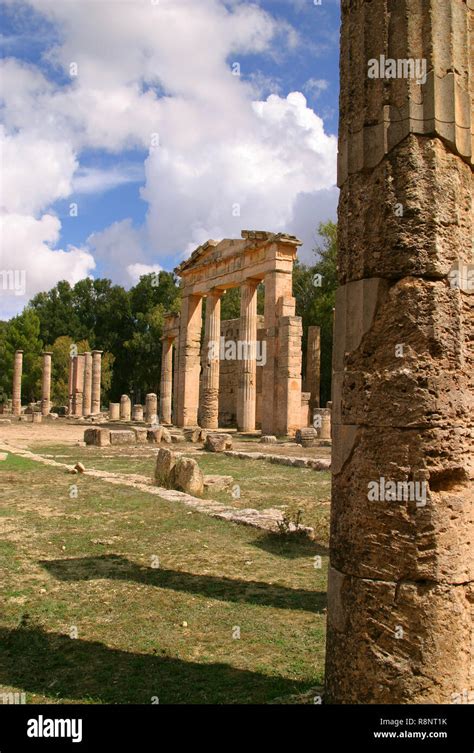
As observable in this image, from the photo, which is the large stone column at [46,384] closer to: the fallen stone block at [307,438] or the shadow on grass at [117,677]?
the fallen stone block at [307,438]

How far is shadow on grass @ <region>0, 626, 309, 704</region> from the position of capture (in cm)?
398

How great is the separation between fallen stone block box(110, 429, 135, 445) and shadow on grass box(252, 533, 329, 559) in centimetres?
1443

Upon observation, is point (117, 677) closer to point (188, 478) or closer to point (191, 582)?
point (191, 582)

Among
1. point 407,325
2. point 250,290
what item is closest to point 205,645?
point 407,325

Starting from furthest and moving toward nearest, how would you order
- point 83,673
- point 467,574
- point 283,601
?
point 283,601, point 83,673, point 467,574

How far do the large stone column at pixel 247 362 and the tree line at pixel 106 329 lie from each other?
21.3 metres

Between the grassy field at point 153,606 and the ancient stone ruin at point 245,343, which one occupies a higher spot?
the ancient stone ruin at point 245,343

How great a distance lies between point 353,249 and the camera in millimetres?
3803

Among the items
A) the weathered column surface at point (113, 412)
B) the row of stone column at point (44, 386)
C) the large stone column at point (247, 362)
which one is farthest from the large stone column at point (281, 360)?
the row of stone column at point (44, 386)

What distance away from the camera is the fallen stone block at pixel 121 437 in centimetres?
2191

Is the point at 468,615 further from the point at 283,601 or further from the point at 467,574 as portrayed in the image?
the point at 283,601

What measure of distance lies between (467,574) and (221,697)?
1.69m

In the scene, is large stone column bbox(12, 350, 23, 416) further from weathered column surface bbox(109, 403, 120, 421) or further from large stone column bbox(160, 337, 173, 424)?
large stone column bbox(160, 337, 173, 424)

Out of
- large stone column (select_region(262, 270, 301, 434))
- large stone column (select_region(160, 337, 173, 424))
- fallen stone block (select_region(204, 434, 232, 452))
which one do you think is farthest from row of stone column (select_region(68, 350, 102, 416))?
fallen stone block (select_region(204, 434, 232, 452))
